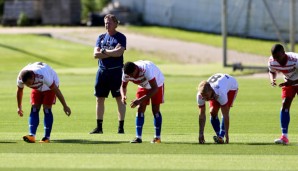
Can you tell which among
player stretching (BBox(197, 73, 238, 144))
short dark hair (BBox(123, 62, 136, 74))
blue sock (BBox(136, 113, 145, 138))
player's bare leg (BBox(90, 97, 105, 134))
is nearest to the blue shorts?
player's bare leg (BBox(90, 97, 105, 134))

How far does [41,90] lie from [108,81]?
9.69 feet

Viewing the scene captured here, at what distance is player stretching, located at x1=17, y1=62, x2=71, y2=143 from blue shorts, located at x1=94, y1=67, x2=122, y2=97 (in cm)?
273

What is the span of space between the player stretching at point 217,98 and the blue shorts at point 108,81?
325cm

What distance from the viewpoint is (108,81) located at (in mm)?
20172

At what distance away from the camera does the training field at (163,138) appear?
14.2m

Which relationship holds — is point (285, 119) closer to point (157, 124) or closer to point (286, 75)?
point (286, 75)

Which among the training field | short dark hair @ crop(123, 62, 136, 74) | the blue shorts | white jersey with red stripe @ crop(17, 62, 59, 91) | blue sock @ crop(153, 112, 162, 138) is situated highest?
short dark hair @ crop(123, 62, 136, 74)

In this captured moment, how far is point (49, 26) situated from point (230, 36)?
40.6 feet

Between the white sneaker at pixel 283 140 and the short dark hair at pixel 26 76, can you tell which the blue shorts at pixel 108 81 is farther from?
the white sneaker at pixel 283 140

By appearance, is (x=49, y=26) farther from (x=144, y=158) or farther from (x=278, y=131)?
(x=144, y=158)

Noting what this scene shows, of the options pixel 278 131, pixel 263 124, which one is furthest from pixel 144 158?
pixel 263 124

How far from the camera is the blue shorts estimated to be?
20145 mm

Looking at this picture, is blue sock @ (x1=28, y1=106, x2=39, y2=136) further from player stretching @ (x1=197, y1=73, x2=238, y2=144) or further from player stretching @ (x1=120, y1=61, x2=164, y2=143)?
player stretching @ (x1=197, y1=73, x2=238, y2=144)

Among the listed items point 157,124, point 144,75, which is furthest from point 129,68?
point 157,124
